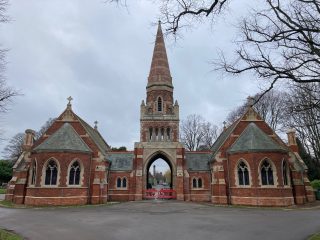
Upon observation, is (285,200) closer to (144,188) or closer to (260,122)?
(260,122)

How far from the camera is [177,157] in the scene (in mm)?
33344

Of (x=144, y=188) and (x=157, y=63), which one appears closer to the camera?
(x=144, y=188)

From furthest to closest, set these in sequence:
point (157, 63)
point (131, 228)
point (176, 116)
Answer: point (157, 63)
point (176, 116)
point (131, 228)

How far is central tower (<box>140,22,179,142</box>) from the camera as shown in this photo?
1404 inches

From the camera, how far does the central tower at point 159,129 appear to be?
108 ft

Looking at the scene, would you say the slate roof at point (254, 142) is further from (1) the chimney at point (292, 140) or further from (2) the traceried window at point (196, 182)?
(2) the traceried window at point (196, 182)

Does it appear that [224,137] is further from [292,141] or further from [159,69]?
[159,69]

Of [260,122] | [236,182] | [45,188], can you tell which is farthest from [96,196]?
[260,122]

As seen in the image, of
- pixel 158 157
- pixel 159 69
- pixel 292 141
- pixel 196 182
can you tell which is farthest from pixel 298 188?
pixel 159 69

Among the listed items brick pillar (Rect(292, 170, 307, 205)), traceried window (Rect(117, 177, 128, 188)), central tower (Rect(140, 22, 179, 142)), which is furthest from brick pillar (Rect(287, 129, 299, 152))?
traceried window (Rect(117, 177, 128, 188))

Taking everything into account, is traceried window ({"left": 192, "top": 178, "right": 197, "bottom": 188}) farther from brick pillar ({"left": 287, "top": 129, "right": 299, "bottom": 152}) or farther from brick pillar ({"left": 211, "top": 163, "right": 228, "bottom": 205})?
brick pillar ({"left": 287, "top": 129, "right": 299, "bottom": 152})

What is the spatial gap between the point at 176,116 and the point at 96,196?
1473 cm

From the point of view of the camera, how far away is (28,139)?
1215 inches

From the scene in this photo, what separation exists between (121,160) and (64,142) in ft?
32.3
